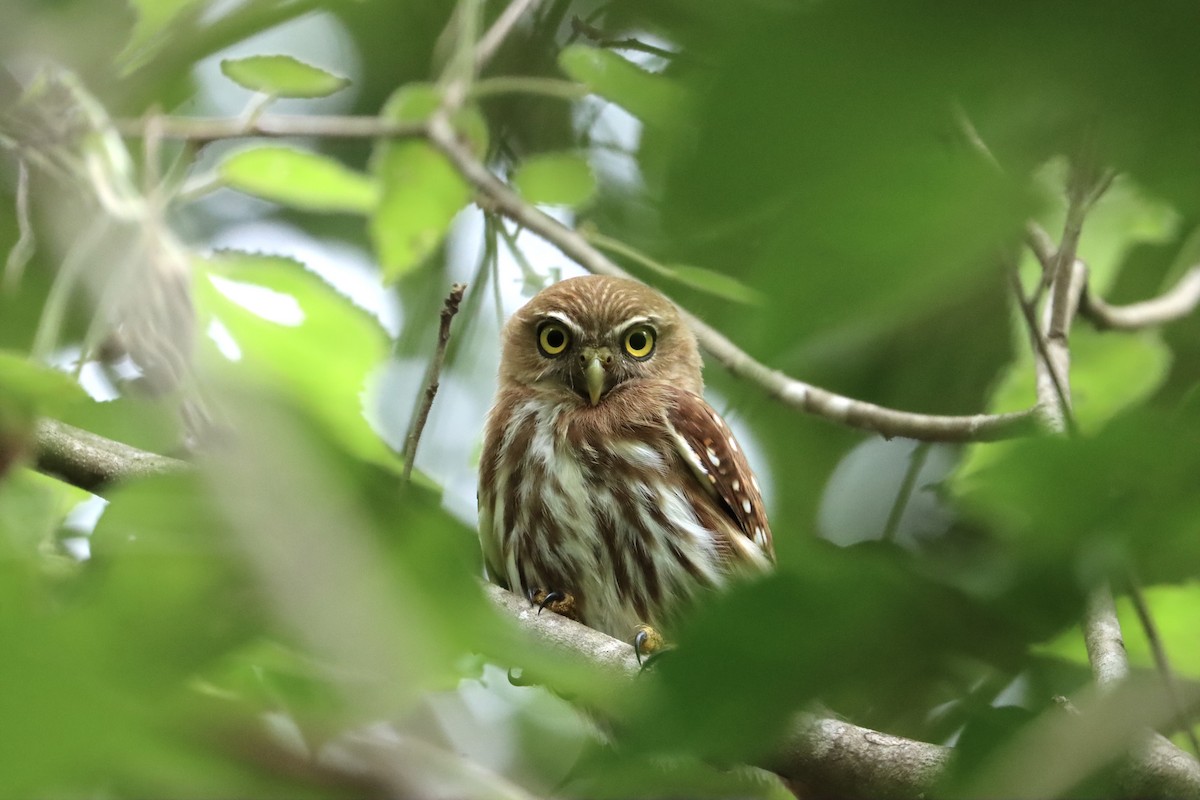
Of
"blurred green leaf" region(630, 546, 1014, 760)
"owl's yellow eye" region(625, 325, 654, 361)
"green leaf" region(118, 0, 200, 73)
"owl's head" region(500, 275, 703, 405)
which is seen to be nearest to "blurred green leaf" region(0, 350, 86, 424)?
"green leaf" region(118, 0, 200, 73)

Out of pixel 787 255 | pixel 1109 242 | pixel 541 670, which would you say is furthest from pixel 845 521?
pixel 787 255

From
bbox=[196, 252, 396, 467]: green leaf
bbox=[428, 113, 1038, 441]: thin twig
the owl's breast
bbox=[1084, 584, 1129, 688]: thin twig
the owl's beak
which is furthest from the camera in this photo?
the owl's beak

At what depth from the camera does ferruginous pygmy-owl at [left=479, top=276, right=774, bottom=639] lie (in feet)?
12.0

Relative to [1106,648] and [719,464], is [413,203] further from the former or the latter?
[1106,648]

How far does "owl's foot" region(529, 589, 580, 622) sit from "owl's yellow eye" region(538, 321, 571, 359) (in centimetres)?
102

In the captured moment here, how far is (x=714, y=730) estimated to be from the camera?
47 cm

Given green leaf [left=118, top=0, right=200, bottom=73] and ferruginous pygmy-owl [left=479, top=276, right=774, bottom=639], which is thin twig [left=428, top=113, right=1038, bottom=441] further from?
green leaf [left=118, top=0, right=200, bottom=73]

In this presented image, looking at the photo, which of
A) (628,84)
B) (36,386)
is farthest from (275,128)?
(36,386)

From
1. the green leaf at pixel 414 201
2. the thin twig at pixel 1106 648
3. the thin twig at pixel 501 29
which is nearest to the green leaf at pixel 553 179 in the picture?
the green leaf at pixel 414 201

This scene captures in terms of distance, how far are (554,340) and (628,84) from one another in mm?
3043

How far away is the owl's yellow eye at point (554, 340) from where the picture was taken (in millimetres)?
4406

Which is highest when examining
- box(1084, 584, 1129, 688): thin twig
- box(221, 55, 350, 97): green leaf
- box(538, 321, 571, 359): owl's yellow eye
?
box(538, 321, 571, 359): owl's yellow eye

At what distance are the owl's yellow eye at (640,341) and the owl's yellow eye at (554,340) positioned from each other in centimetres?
24

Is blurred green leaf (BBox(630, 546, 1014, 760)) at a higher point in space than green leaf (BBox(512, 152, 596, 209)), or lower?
lower
